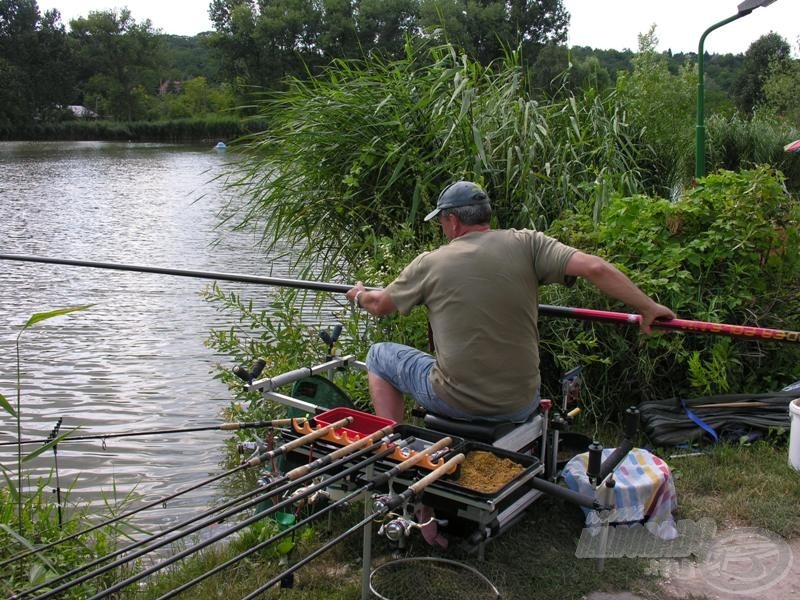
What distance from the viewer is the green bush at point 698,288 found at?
4516 millimetres

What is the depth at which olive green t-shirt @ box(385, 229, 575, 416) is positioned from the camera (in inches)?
126

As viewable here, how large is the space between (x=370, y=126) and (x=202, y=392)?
278 cm

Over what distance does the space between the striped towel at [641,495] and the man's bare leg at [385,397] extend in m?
0.75

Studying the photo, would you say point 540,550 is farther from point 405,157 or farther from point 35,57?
point 35,57

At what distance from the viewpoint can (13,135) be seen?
66062 millimetres

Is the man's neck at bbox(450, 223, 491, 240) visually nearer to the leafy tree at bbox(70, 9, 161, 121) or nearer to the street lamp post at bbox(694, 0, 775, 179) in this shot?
the street lamp post at bbox(694, 0, 775, 179)

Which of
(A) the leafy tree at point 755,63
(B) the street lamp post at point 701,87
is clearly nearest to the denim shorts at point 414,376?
(B) the street lamp post at point 701,87

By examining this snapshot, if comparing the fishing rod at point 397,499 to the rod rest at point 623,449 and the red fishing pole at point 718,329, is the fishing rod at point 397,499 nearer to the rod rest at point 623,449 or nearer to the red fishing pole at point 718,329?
the rod rest at point 623,449

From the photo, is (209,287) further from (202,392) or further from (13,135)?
(13,135)

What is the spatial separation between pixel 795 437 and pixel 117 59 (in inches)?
4294

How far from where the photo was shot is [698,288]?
4570 mm

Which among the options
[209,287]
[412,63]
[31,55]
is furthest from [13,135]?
[412,63]

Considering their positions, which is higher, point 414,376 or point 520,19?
point 520,19

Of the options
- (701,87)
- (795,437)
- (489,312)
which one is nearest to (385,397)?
(489,312)
